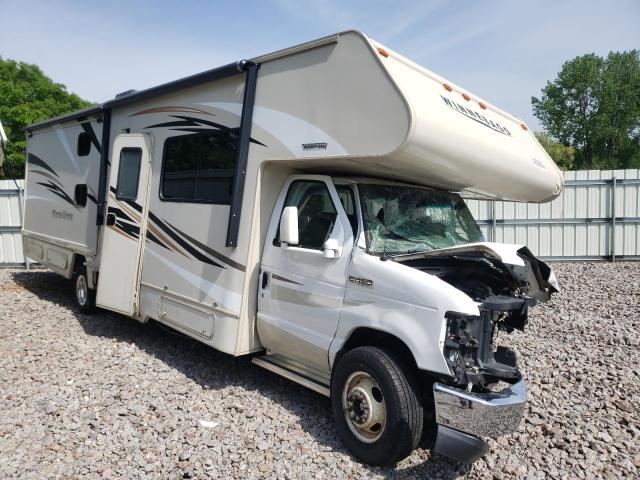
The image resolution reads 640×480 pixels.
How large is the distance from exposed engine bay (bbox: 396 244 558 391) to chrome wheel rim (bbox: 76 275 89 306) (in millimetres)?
5609

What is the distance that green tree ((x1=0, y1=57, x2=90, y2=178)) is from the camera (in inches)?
1061

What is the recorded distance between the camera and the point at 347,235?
14.1 ft

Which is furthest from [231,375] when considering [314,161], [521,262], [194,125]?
[521,262]

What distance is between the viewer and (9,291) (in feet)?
32.3

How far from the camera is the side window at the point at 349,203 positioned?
14.3 ft

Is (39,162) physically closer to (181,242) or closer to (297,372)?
(181,242)

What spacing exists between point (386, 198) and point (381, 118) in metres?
0.96

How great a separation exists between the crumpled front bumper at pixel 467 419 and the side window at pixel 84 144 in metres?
6.46

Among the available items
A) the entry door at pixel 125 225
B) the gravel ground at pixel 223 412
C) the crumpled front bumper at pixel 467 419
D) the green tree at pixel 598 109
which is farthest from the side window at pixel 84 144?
the green tree at pixel 598 109

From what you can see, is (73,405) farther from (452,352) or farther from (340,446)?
(452,352)

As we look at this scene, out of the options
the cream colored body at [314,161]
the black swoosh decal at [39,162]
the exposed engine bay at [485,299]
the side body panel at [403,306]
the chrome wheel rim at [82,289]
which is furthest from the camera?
the black swoosh decal at [39,162]

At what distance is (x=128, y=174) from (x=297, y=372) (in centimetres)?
360

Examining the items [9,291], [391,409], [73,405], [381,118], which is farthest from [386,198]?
[9,291]

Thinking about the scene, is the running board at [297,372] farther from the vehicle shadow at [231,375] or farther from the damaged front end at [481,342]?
the damaged front end at [481,342]
